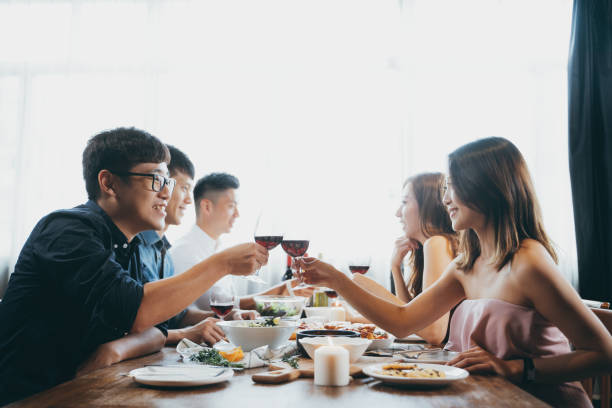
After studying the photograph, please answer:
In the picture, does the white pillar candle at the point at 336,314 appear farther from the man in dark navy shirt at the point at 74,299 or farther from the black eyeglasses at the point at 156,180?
the black eyeglasses at the point at 156,180

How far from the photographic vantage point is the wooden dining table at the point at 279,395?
2.94 ft

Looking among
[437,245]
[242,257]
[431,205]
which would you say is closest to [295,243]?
[242,257]

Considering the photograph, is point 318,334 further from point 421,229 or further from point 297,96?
point 297,96

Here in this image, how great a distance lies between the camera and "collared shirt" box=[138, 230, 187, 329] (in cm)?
205

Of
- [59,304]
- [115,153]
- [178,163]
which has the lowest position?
[59,304]

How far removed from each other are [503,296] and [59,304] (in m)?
1.33

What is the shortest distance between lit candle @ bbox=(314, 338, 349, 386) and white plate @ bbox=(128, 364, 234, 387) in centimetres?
20

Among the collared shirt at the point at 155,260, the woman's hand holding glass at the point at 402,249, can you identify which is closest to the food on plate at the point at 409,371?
the collared shirt at the point at 155,260

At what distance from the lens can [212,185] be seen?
3.23m

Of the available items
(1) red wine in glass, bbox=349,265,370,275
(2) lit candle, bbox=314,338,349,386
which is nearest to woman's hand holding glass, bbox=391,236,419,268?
(1) red wine in glass, bbox=349,265,370,275

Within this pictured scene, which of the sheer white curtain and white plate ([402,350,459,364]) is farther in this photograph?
the sheer white curtain

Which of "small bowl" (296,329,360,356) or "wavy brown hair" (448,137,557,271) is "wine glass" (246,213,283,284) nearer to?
"small bowl" (296,329,360,356)

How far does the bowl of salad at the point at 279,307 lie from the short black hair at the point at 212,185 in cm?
156

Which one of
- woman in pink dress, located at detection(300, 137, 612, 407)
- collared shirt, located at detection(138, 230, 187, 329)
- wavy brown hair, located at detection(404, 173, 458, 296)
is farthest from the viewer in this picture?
wavy brown hair, located at detection(404, 173, 458, 296)
